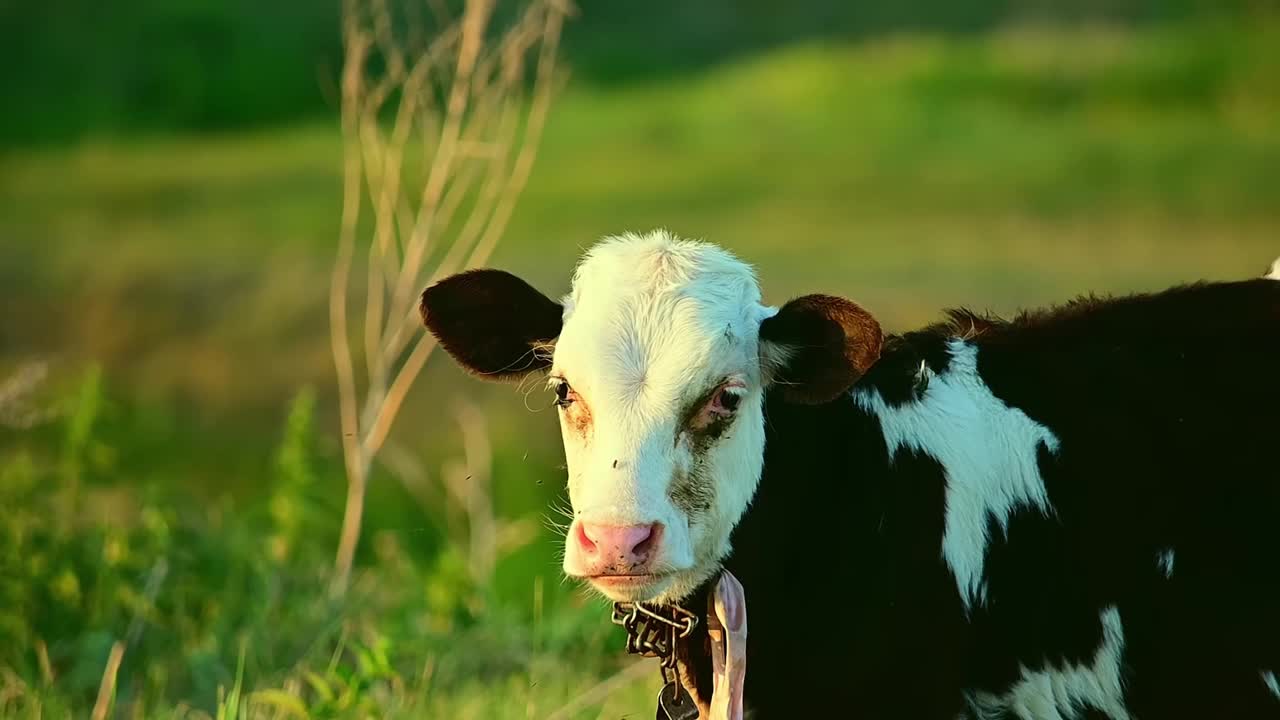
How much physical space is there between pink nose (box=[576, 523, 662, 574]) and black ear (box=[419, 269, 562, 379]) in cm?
87

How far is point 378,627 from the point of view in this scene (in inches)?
319

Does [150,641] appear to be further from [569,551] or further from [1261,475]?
[1261,475]

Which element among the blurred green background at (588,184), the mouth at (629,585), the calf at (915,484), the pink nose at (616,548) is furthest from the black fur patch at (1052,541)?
the blurred green background at (588,184)

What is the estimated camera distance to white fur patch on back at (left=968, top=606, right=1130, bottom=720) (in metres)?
4.84

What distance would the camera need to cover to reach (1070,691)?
16.1ft

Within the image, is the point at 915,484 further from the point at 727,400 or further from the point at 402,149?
the point at 402,149

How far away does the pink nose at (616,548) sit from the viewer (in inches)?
174

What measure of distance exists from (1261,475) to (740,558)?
149cm

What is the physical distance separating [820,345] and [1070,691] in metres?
1.11

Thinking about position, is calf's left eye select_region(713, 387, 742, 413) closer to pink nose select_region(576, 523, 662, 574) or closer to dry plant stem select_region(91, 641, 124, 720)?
pink nose select_region(576, 523, 662, 574)

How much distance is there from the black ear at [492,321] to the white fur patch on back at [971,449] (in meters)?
0.89

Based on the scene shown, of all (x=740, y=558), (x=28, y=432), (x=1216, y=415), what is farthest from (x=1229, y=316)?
(x=28, y=432)

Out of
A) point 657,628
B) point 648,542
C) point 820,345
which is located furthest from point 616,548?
point 820,345

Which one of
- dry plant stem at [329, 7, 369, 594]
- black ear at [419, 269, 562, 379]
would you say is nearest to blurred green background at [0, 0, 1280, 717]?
dry plant stem at [329, 7, 369, 594]
